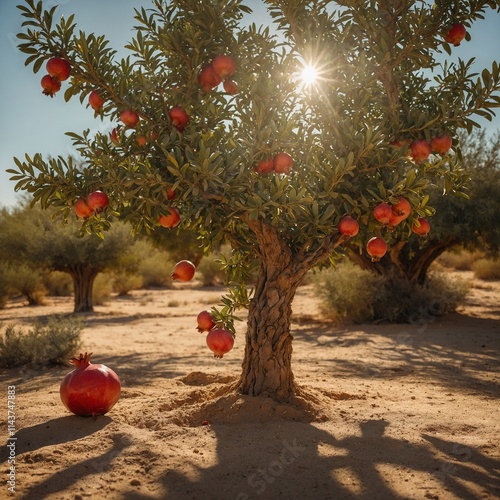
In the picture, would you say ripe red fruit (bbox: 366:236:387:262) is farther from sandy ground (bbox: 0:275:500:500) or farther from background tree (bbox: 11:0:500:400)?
sandy ground (bbox: 0:275:500:500)

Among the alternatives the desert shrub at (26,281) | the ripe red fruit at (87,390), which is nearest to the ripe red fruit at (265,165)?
the ripe red fruit at (87,390)

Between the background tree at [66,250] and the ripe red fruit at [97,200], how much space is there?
12.9 meters

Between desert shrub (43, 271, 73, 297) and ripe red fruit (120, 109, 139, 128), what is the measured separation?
21514mm

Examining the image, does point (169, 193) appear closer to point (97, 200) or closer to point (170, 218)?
point (170, 218)

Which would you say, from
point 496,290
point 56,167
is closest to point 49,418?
point 56,167

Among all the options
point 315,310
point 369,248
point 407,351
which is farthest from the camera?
point 315,310

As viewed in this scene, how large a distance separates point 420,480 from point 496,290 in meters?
19.5

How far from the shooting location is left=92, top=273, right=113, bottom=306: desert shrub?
21.8 m

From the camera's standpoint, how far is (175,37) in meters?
5.01

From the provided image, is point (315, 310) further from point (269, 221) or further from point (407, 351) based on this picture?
point (269, 221)

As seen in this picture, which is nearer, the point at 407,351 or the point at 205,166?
the point at 205,166

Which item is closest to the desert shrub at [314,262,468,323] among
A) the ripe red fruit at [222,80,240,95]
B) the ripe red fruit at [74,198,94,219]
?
the ripe red fruit at [222,80,240,95]

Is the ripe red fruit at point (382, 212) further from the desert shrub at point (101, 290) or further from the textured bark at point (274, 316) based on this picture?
the desert shrub at point (101, 290)

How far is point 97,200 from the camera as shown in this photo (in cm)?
446
